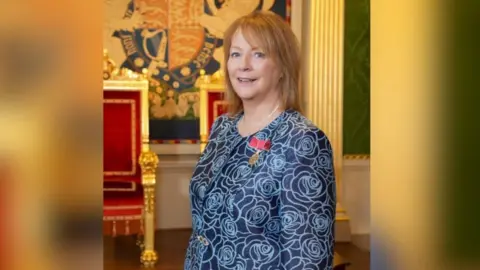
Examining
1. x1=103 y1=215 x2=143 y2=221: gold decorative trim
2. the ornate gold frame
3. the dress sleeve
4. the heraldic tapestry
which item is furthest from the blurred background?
the heraldic tapestry

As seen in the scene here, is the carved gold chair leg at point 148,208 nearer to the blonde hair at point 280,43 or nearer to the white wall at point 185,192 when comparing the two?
the white wall at point 185,192

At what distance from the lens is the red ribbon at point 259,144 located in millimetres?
1215

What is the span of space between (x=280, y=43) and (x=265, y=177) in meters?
0.28

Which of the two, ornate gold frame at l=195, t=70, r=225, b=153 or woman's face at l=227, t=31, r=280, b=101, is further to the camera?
ornate gold frame at l=195, t=70, r=225, b=153

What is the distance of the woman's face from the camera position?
48.3 inches

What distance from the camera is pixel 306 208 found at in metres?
1.12

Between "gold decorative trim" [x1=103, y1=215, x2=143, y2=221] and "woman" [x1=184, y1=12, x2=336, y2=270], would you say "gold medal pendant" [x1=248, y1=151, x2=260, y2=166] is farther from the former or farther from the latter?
"gold decorative trim" [x1=103, y1=215, x2=143, y2=221]

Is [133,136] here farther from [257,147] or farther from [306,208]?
[306,208]

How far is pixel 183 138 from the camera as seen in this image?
16.2 ft

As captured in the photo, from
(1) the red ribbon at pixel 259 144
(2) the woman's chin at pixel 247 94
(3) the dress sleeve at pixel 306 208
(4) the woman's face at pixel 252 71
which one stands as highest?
(4) the woman's face at pixel 252 71
